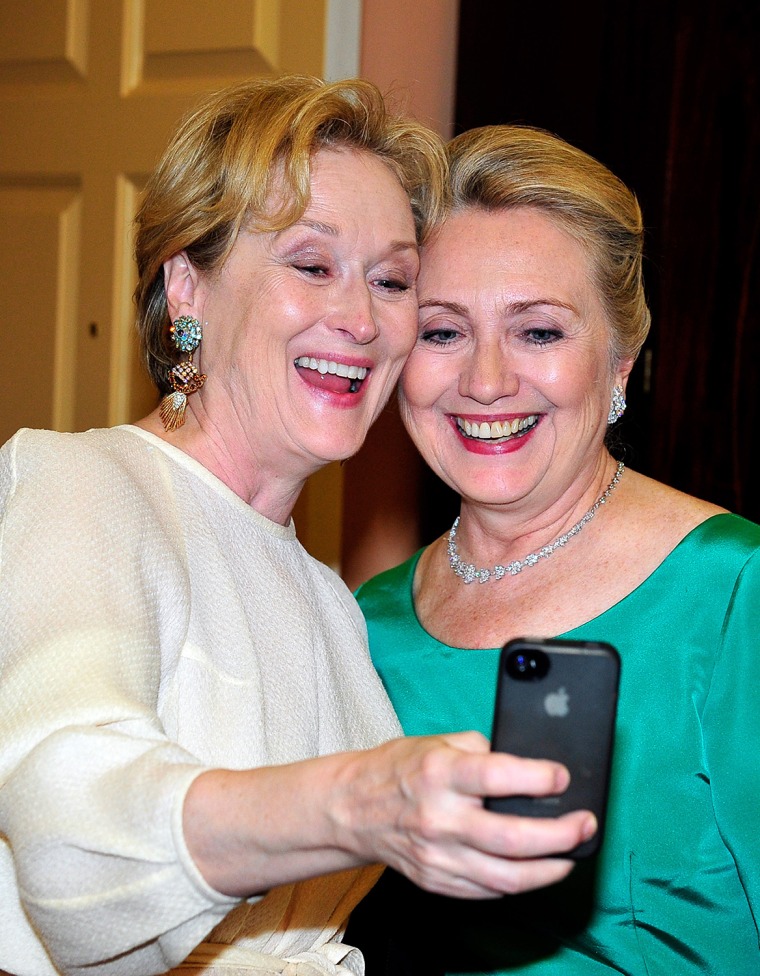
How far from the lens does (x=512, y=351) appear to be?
5.47ft

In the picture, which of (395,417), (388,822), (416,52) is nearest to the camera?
(388,822)

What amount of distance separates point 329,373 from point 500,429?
1.00ft

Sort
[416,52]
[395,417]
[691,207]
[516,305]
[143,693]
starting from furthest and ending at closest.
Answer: [395,417] < [416,52] < [691,207] < [516,305] < [143,693]

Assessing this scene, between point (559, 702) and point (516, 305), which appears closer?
point (559, 702)

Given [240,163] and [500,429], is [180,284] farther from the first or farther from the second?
[500,429]

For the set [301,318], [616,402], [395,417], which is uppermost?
[301,318]

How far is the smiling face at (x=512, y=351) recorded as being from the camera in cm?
165

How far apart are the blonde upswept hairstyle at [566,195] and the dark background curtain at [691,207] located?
366 millimetres

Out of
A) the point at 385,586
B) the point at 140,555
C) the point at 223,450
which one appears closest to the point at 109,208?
the point at 385,586

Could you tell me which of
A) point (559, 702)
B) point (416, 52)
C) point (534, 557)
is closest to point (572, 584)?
point (534, 557)

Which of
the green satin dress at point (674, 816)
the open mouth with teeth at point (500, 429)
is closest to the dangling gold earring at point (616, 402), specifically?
the open mouth with teeth at point (500, 429)

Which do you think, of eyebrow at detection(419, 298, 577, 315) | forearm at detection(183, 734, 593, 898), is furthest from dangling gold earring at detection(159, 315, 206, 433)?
forearm at detection(183, 734, 593, 898)

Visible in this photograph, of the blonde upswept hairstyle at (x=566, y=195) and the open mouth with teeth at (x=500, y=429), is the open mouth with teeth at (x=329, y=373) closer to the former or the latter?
the open mouth with teeth at (x=500, y=429)

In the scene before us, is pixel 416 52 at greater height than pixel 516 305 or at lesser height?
greater
